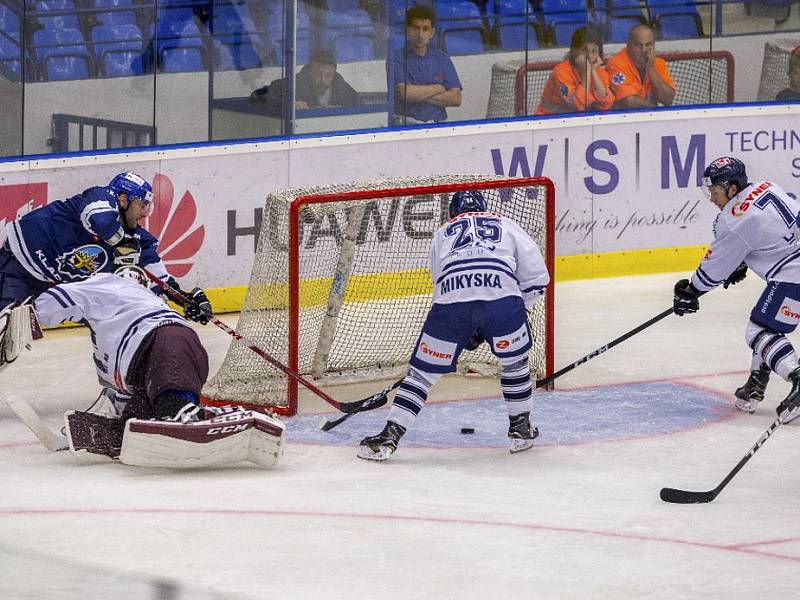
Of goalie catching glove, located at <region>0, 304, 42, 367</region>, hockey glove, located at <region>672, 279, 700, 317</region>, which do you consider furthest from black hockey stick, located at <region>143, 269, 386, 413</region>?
hockey glove, located at <region>672, 279, 700, 317</region>

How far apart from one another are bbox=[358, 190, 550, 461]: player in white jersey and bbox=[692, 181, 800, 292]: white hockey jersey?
0.85 m

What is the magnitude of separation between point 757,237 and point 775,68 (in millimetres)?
3880

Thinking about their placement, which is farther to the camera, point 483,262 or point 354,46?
point 354,46

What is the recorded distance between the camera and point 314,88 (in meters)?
8.41

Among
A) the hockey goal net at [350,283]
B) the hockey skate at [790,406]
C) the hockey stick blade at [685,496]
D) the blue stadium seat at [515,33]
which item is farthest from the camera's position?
the blue stadium seat at [515,33]

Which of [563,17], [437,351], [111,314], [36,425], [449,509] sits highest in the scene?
[563,17]

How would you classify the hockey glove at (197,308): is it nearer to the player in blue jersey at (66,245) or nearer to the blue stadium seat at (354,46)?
the player in blue jersey at (66,245)

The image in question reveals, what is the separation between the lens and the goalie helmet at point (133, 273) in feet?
18.3

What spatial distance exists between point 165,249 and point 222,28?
3.79 feet

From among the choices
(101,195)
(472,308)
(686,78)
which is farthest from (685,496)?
(686,78)

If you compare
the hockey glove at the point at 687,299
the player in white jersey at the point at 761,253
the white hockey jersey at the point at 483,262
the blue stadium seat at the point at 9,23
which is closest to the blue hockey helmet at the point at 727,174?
the player in white jersey at the point at 761,253

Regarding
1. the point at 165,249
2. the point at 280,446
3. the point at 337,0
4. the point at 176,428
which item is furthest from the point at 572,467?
the point at 337,0

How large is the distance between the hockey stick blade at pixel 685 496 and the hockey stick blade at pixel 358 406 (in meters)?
1.32

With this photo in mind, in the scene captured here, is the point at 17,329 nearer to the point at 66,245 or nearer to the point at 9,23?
the point at 66,245
